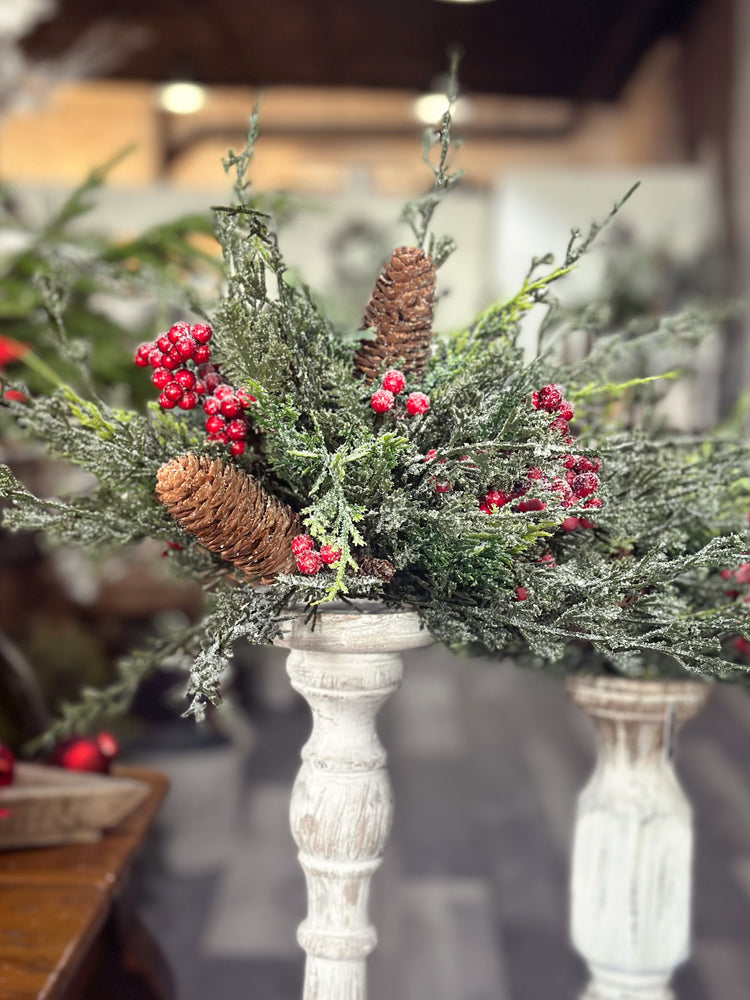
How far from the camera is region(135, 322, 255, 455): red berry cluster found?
689 mm

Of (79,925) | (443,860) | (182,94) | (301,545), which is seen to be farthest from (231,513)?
(182,94)

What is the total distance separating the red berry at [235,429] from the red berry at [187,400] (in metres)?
0.03

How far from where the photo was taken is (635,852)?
921 mm

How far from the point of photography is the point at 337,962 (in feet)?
2.47

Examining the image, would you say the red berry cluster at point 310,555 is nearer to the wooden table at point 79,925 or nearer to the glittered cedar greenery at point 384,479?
the glittered cedar greenery at point 384,479

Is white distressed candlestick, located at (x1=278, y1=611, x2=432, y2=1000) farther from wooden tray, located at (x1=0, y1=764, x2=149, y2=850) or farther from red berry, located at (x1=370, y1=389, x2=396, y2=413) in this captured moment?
wooden tray, located at (x1=0, y1=764, x2=149, y2=850)

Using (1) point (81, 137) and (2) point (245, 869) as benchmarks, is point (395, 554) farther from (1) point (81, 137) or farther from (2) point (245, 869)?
(1) point (81, 137)

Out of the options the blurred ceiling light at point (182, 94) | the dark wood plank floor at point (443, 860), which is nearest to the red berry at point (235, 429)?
the dark wood plank floor at point (443, 860)

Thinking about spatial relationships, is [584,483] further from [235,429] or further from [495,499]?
[235,429]

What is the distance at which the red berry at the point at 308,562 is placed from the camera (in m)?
0.66

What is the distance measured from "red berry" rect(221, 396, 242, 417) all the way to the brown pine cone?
0.42 ft

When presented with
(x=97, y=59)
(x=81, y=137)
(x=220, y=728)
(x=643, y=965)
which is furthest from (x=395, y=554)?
(x=81, y=137)

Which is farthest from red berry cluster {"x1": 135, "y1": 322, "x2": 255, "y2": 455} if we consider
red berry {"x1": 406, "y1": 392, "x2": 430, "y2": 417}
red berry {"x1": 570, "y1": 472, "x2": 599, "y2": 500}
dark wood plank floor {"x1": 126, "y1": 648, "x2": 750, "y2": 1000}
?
dark wood plank floor {"x1": 126, "y1": 648, "x2": 750, "y2": 1000}

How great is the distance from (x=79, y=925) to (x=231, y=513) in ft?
1.44
